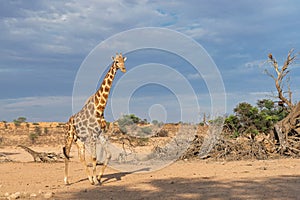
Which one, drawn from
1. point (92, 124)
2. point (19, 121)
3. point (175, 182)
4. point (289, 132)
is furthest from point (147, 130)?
point (19, 121)

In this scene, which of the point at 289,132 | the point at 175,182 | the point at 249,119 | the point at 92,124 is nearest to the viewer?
the point at 175,182

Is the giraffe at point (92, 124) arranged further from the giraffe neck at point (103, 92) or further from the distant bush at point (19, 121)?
the distant bush at point (19, 121)

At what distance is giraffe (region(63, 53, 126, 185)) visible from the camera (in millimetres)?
9469

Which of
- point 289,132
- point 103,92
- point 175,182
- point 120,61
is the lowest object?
point 175,182

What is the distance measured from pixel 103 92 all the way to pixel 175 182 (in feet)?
9.23

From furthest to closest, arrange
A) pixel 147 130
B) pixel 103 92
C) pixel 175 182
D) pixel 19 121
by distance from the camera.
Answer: pixel 19 121 → pixel 147 130 → pixel 103 92 → pixel 175 182

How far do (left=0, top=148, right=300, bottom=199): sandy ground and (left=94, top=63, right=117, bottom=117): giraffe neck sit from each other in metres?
1.84

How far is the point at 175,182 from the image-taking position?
30.0 ft

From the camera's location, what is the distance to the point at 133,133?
26031 millimetres

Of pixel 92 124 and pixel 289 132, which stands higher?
pixel 92 124

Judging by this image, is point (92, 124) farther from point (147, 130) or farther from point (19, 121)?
point (19, 121)

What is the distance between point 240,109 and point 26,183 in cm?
1324

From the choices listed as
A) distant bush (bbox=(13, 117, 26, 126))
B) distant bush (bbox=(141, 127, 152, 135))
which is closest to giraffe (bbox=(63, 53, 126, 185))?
distant bush (bbox=(141, 127, 152, 135))

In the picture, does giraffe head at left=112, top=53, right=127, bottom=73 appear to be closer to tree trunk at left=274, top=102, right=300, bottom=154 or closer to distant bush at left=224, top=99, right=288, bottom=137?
tree trunk at left=274, top=102, right=300, bottom=154
